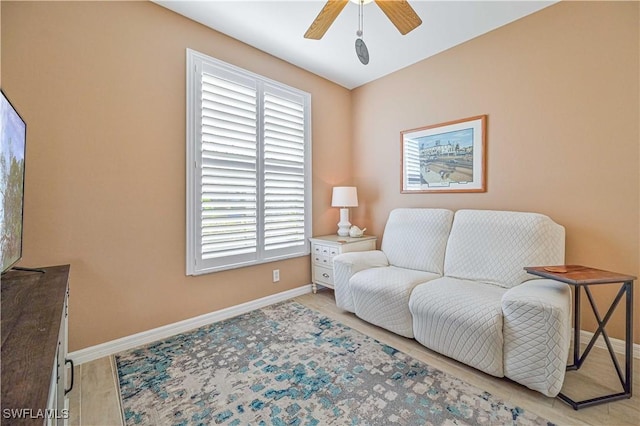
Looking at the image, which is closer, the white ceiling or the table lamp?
the white ceiling

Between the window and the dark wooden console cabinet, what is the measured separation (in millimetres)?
1241

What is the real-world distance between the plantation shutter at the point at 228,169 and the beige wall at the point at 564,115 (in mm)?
1986

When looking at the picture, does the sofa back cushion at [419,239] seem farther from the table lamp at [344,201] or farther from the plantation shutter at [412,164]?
the table lamp at [344,201]

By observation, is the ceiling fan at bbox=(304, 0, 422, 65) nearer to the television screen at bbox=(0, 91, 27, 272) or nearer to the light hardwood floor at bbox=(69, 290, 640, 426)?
the television screen at bbox=(0, 91, 27, 272)

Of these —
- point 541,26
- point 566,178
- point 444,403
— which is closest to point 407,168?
point 566,178

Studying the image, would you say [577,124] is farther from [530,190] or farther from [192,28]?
[192,28]

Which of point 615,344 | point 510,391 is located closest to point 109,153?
point 510,391

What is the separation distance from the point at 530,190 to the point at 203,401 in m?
2.98

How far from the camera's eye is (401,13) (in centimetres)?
185

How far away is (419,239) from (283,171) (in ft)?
5.37

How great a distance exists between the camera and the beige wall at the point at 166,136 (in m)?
1.89

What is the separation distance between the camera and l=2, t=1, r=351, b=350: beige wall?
1841 mm

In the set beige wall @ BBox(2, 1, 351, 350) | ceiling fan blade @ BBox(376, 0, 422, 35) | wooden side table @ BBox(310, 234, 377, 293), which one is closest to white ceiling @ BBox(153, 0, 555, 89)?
beige wall @ BBox(2, 1, 351, 350)

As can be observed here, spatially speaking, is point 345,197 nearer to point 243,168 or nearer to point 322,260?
point 322,260
